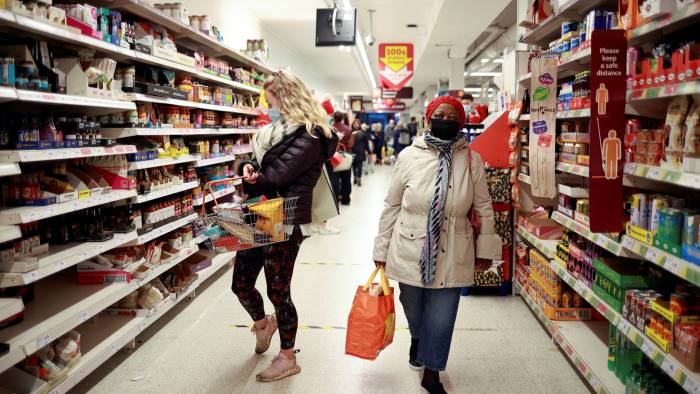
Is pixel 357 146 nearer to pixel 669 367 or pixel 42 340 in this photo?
pixel 42 340

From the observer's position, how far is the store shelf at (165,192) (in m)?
3.59

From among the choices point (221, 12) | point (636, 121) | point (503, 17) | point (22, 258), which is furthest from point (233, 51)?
point (503, 17)

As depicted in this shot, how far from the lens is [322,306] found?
14.8ft

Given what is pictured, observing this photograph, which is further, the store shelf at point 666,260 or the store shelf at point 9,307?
the store shelf at point 9,307

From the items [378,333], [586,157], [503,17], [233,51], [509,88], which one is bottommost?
[378,333]

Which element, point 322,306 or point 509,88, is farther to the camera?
point 509,88

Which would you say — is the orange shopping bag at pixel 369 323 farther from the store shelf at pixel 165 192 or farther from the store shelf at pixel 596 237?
the store shelf at pixel 165 192

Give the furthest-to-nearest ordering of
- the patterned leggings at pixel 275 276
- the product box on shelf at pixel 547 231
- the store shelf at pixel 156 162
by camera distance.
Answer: the product box on shelf at pixel 547 231
the store shelf at pixel 156 162
the patterned leggings at pixel 275 276

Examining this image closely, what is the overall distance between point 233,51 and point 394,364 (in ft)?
12.4

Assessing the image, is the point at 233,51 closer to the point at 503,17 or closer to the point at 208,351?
the point at 208,351

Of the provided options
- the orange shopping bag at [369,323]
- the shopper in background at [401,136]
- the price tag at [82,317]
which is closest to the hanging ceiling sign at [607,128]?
the orange shopping bag at [369,323]

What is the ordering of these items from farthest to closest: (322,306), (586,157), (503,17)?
(503,17) < (322,306) < (586,157)

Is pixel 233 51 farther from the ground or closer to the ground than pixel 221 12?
closer to the ground

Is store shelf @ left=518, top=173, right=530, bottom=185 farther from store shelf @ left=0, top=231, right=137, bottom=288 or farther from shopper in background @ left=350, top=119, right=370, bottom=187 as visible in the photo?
shopper in background @ left=350, top=119, right=370, bottom=187
